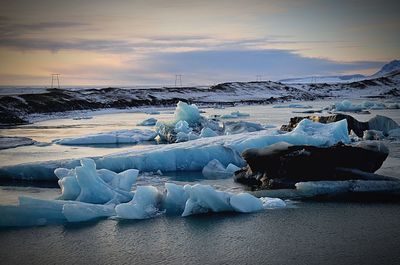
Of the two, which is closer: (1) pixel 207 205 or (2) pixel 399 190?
(1) pixel 207 205

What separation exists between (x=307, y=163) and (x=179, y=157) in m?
2.94

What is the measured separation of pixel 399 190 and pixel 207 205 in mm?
3132

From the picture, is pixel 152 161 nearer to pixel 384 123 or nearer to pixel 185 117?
pixel 185 117

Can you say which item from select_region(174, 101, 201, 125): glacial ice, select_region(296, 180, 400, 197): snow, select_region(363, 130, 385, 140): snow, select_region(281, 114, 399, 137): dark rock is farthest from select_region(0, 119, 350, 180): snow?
select_region(174, 101, 201, 125): glacial ice

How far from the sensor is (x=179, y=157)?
9.63 m

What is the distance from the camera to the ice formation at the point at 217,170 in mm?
9043

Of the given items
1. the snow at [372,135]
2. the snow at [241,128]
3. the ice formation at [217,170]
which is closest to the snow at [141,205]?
the ice formation at [217,170]

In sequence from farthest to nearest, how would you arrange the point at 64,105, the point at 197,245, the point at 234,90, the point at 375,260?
the point at 234,90, the point at 64,105, the point at 197,245, the point at 375,260

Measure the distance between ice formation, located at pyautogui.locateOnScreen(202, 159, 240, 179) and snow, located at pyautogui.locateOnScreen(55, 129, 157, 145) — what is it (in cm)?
558

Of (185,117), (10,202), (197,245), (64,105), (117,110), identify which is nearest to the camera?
(197,245)

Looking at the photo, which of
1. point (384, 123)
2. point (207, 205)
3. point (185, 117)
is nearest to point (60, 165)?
point (207, 205)

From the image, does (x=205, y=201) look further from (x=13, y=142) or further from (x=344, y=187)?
(x=13, y=142)

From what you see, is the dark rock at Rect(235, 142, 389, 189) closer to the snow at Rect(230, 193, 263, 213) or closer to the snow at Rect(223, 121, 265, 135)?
the snow at Rect(230, 193, 263, 213)

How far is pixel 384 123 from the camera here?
47.5 feet
